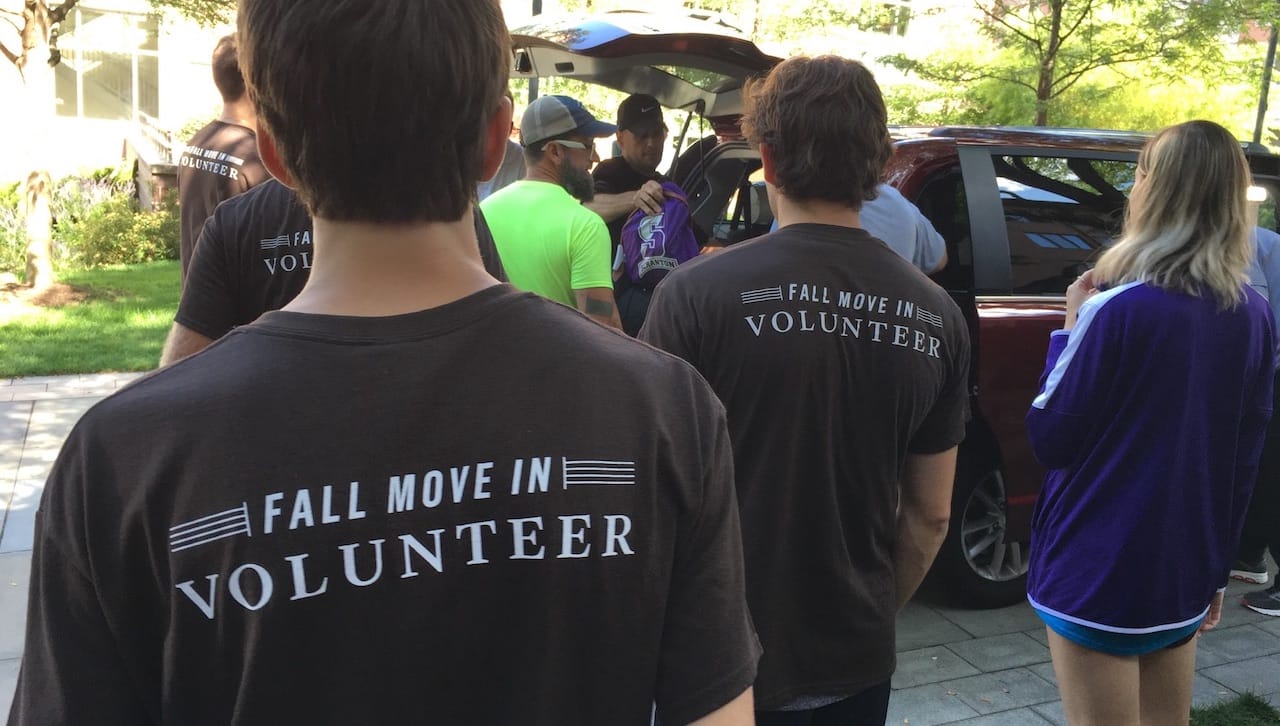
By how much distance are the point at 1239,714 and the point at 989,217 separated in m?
2.06

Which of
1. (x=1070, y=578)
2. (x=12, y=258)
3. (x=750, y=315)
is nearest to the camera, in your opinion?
(x=750, y=315)

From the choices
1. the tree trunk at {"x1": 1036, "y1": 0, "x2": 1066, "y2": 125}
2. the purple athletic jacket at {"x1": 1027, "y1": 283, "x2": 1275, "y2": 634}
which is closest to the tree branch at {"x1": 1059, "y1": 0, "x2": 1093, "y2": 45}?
the tree trunk at {"x1": 1036, "y1": 0, "x2": 1066, "y2": 125}

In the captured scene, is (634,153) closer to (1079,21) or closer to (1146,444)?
(1146,444)

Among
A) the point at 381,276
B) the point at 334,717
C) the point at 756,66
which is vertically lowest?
the point at 334,717

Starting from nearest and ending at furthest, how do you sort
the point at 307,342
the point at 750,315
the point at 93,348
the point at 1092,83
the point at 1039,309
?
the point at 307,342 < the point at 750,315 < the point at 1039,309 < the point at 93,348 < the point at 1092,83

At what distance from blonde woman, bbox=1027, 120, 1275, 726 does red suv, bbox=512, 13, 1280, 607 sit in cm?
166

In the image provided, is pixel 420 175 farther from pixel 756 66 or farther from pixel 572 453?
pixel 756 66

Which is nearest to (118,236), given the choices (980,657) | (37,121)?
(37,121)

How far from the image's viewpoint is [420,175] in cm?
101

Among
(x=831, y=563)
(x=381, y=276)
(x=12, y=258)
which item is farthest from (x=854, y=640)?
(x=12, y=258)

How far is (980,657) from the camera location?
4.25 meters

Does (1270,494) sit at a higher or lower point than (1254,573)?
higher

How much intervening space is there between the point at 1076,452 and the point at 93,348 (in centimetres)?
822

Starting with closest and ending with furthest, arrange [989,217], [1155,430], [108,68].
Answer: [1155,430], [989,217], [108,68]
